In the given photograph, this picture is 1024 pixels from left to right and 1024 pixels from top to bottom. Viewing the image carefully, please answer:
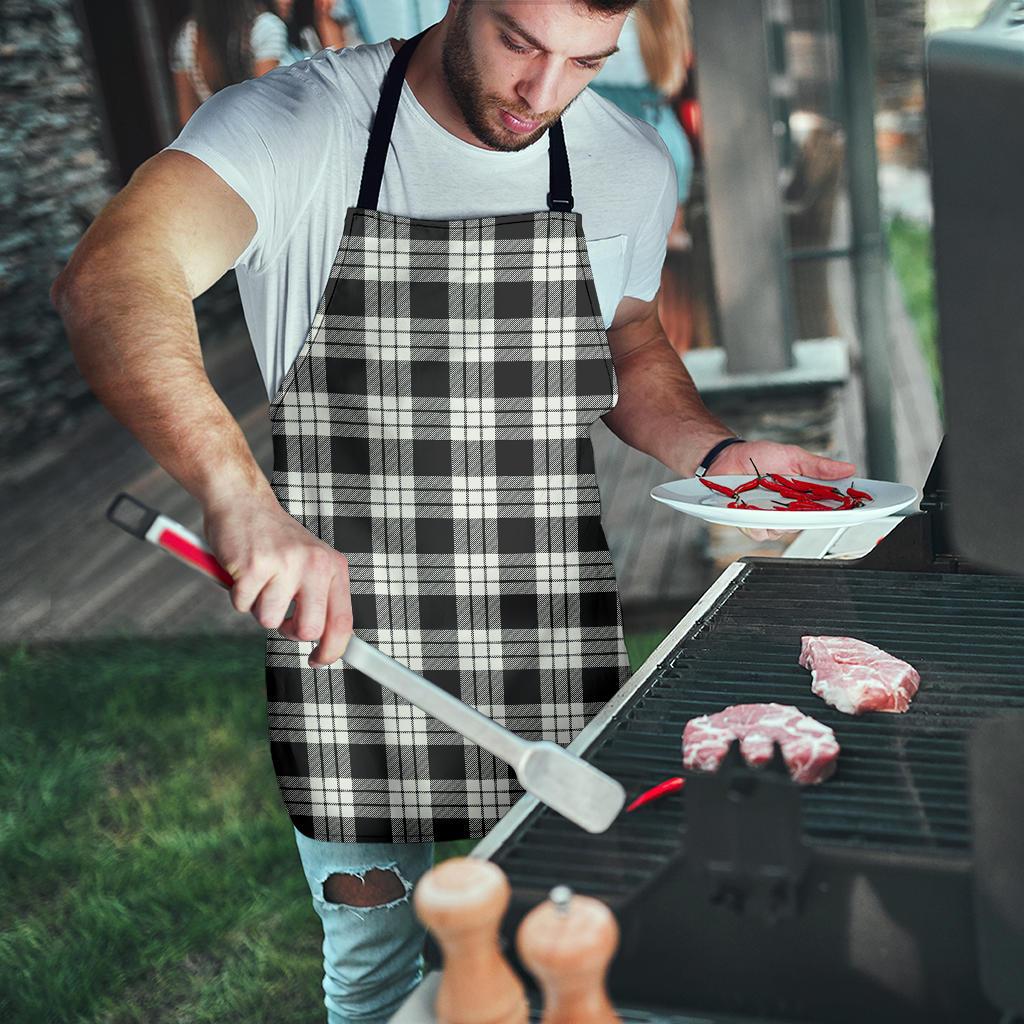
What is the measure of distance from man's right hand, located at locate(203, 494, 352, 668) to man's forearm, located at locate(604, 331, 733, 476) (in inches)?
36.0

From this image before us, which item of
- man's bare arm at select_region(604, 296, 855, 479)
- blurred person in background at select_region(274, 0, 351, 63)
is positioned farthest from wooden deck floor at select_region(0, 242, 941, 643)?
man's bare arm at select_region(604, 296, 855, 479)

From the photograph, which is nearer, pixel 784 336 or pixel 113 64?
pixel 784 336

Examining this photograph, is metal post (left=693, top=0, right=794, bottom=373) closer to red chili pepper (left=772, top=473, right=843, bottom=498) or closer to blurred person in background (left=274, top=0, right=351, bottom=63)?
blurred person in background (left=274, top=0, right=351, bottom=63)

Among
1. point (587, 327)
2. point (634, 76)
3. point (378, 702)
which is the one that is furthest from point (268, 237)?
point (634, 76)

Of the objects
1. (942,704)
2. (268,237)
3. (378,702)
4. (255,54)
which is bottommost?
(378,702)

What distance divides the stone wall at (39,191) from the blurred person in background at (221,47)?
86cm

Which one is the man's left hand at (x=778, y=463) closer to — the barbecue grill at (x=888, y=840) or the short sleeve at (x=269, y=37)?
the barbecue grill at (x=888, y=840)

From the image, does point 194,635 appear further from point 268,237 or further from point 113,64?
point 268,237

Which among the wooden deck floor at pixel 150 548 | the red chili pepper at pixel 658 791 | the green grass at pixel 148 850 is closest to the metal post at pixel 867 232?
the wooden deck floor at pixel 150 548

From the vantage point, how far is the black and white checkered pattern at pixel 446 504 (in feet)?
6.37

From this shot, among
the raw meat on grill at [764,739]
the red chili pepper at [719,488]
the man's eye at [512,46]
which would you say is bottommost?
the raw meat on grill at [764,739]

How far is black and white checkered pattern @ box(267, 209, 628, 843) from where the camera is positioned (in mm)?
1942

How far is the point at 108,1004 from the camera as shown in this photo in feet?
9.49

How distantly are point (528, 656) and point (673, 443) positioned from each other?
1.38 ft
